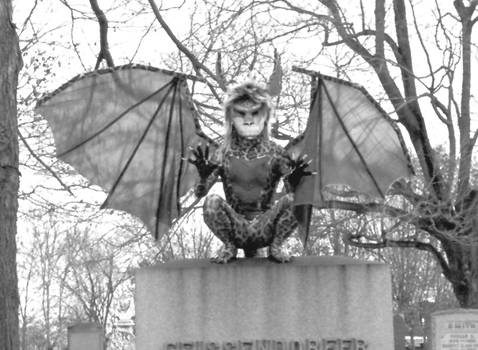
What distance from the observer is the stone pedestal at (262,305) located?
7.41m

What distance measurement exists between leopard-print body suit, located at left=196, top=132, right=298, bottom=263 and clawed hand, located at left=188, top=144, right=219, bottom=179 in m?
0.12

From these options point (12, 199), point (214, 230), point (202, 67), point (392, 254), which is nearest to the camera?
point (214, 230)

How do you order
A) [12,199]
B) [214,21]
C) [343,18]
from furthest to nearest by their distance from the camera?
[343,18] < [214,21] < [12,199]

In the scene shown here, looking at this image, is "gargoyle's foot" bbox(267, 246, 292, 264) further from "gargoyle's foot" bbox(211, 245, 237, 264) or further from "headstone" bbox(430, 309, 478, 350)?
"headstone" bbox(430, 309, 478, 350)

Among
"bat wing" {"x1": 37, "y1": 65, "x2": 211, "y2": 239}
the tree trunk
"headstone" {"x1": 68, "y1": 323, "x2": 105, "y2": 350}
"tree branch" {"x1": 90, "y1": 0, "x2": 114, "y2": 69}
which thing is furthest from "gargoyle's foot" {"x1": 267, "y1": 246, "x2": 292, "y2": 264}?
"headstone" {"x1": 68, "y1": 323, "x2": 105, "y2": 350}

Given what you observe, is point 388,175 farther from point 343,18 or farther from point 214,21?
point 343,18

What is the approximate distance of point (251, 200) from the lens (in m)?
7.48

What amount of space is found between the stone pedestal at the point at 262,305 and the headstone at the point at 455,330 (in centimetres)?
787

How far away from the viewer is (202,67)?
12.8 metres

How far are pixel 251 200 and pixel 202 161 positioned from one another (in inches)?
20.4

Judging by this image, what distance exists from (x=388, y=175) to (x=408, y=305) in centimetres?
2734

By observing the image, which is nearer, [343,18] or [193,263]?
[193,263]

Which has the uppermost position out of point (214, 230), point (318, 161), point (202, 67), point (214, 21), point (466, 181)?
point (214, 21)

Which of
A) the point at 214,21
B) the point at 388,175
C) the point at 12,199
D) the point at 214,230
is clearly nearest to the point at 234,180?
the point at 214,230
